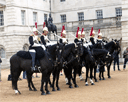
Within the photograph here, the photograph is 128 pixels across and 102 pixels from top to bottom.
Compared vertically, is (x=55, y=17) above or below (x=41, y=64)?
above

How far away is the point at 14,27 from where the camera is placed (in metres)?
30.2

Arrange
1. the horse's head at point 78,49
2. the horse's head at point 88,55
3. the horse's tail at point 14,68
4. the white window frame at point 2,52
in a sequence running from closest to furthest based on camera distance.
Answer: the horse's tail at point 14,68 < the horse's head at point 78,49 < the horse's head at point 88,55 < the white window frame at point 2,52

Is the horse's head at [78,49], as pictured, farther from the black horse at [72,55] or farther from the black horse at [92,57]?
the black horse at [92,57]

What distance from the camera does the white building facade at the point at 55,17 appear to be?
28297 millimetres

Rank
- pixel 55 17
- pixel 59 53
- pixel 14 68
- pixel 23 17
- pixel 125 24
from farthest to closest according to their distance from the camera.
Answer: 1. pixel 55 17
2. pixel 23 17
3. pixel 125 24
4. pixel 14 68
5. pixel 59 53

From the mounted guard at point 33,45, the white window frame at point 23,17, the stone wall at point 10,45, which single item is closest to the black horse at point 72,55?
the mounted guard at point 33,45

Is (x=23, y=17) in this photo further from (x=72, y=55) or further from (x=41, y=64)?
(x=41, y=64)

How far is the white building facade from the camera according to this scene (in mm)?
28297

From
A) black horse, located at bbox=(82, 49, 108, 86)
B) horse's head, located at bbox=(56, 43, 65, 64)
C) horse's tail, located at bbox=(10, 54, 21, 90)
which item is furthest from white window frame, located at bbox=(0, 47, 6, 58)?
horse's head, located at bbox=(56, 43, 65, 64)

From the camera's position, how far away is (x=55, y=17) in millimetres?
38406

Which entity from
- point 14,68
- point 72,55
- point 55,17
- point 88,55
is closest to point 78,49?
point 72,55

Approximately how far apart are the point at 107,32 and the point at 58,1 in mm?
12438

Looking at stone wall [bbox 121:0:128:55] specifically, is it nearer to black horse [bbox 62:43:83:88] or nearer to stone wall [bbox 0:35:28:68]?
stone wall [bbox 0:35:28:68]

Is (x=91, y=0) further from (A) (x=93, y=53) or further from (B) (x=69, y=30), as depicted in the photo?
(A) (x=93, y=53)
